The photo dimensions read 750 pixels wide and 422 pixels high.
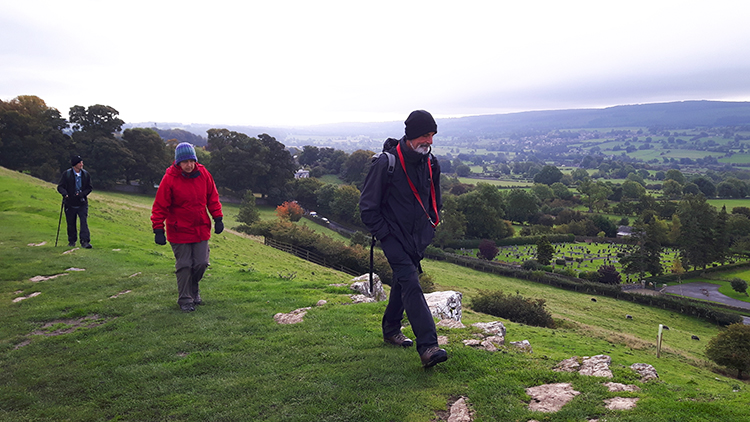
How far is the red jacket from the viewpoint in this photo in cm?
798

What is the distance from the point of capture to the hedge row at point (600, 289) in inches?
1645

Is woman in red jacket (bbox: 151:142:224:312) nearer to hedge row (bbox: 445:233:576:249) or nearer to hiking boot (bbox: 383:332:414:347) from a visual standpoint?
hiking boot (bbox: 383:332:414:347)

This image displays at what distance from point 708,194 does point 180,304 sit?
158m

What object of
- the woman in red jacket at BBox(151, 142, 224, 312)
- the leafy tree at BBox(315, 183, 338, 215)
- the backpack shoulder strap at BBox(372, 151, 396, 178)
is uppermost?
the backpack shoulder strap at BBox(372, 151, 396, 178)

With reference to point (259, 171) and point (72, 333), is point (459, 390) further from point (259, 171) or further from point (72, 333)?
point (259, 171)

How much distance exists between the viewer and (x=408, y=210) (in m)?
5.72

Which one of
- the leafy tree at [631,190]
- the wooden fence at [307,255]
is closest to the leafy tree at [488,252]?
the wooden fence at [307,255]

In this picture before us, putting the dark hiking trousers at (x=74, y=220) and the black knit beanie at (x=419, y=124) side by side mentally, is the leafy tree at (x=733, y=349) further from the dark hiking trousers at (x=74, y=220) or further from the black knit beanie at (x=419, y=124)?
the dark hiking trousers at (x=74, y=220)

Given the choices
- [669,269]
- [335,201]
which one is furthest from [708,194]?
[335,201]

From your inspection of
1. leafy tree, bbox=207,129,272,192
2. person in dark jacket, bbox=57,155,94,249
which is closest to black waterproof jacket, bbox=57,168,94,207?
person in dark jacket, bbox=57,155,94,249

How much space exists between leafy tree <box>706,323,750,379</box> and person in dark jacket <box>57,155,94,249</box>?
29.9 meters

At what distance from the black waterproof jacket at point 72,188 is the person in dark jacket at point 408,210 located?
12632 mm

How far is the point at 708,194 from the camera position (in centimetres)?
12412

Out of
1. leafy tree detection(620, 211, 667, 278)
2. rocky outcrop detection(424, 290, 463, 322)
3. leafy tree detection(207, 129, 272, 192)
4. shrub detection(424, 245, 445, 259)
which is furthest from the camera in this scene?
leafy tree detection(207, 129, 272, 192)
